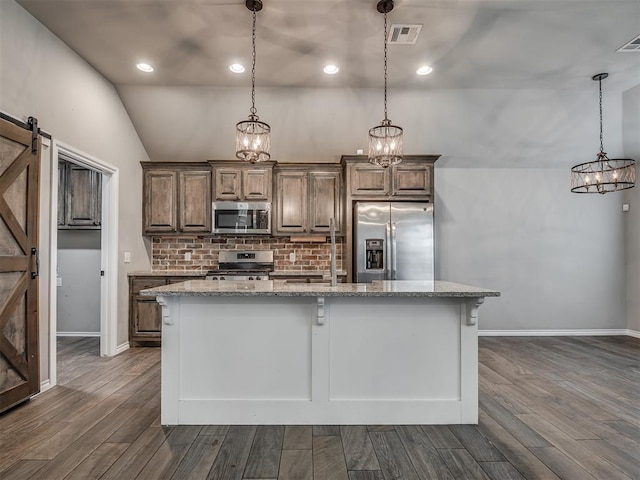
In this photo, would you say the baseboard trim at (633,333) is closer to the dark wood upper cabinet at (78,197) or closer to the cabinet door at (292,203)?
the cabinet door at (292,203)

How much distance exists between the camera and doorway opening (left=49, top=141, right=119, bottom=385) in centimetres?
308

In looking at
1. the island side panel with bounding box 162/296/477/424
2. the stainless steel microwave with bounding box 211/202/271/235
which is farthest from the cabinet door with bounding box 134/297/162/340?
the island side panel with bounding box 162/296/477/424

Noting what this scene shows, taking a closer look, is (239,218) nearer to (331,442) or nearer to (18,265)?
(18,265)

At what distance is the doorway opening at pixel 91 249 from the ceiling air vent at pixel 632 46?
17.0ft

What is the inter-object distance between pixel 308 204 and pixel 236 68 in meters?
1.87

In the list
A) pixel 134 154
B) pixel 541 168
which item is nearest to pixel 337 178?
pixel 134 154

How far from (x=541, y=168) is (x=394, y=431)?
14.7 ft

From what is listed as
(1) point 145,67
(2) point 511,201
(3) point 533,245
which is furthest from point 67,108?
(3) point 533,245

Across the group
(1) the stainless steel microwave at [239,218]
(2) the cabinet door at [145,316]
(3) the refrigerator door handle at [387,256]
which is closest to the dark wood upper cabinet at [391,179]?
(3) the refrigerator door handle at [387,256]

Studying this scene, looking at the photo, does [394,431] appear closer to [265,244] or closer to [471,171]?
[265,244]

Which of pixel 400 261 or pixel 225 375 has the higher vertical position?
pixel 400 261

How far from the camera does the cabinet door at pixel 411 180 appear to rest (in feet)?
14.9

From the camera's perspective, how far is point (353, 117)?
14.7 feet

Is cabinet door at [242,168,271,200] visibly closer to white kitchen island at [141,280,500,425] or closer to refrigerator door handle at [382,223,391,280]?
refrigerator door handle at [382,223,391,280]
